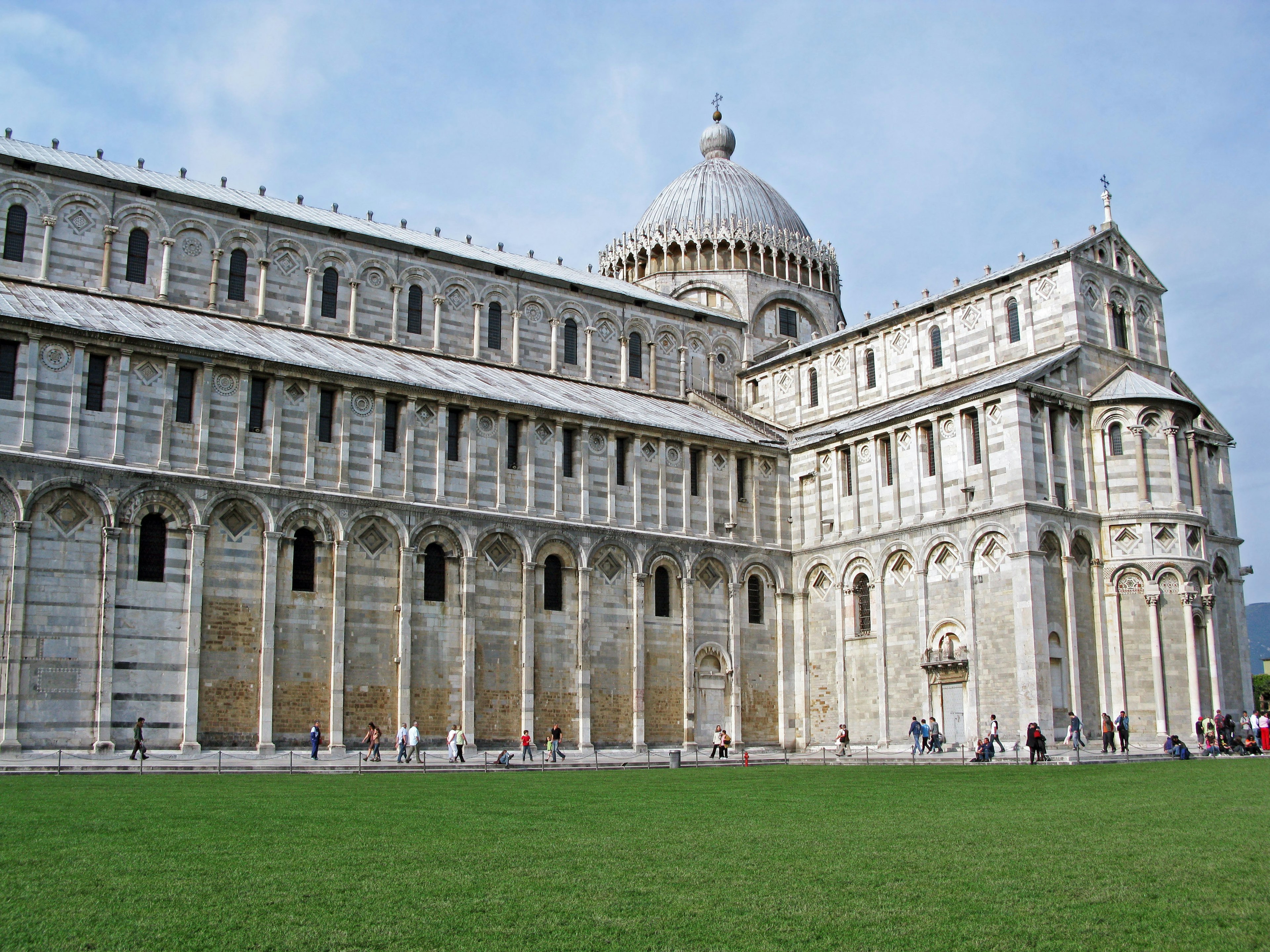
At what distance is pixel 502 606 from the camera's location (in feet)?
132

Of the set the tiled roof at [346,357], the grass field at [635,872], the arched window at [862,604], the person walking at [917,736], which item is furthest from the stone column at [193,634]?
the arched window at [862,604]

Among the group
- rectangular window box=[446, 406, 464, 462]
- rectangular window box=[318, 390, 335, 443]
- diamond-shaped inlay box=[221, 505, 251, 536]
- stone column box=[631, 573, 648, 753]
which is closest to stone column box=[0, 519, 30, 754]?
diamond-shaped inlay box=[221, 505, 251, 536]

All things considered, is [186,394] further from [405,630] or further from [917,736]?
[917,736]

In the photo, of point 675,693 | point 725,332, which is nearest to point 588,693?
point 675,693

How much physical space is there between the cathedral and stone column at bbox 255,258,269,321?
0.65 feet

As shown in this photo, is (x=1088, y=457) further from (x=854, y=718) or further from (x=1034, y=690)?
(x=854, y=718)

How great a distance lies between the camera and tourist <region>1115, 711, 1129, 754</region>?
1379 inches

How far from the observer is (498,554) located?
40531 mm

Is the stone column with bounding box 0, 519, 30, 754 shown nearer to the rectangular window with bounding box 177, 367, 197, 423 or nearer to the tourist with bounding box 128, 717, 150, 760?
→ the tourist with bounding box 128, 717, 150, 760

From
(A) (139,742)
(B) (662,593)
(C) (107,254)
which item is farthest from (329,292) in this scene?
(A) (139,742)

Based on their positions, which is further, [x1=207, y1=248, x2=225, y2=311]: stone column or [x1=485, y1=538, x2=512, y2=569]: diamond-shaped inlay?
[x1=207, y1=248, x2=225, y2=311]: stone column

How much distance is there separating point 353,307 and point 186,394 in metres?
10.7

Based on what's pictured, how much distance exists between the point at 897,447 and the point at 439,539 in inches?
673

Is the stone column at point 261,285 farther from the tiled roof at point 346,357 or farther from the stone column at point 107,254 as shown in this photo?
the stone column at point 107,254
